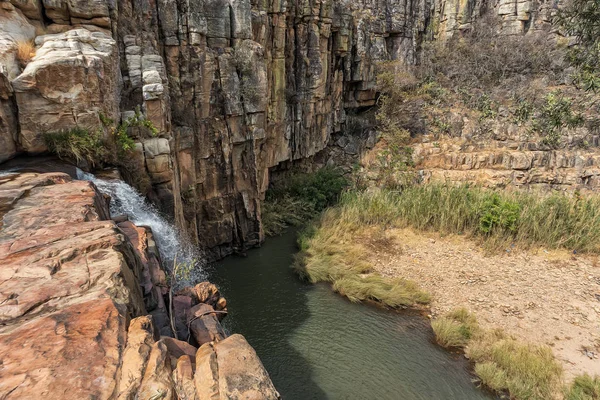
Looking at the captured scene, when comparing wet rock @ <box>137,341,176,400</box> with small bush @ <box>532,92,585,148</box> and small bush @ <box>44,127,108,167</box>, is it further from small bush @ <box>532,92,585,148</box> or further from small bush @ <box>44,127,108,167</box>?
small bush @ <box>532,92,585,148</box>

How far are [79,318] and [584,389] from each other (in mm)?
9307

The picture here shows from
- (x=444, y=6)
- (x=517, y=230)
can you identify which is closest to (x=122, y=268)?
(x=517, y=230)

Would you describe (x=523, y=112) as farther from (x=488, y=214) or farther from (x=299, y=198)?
(x=299, y=198)

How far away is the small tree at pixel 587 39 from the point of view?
7383 mm

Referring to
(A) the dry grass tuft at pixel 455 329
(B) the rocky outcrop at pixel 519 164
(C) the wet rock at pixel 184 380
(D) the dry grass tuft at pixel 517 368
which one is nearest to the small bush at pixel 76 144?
(C) the wet rock at pixel 184 380

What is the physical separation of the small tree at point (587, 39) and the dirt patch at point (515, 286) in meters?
6.12

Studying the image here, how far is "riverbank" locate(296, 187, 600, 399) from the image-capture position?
358 inches

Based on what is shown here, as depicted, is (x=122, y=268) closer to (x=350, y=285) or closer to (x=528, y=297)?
(x=350, y=285)

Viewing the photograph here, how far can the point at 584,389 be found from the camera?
7.38 metres

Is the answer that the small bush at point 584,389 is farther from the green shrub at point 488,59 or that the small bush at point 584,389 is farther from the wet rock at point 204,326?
the green shrub at point 488,59

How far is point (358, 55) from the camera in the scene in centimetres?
2186

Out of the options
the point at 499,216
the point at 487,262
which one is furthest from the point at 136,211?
the point at 499,216

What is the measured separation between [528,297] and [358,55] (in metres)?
16.5

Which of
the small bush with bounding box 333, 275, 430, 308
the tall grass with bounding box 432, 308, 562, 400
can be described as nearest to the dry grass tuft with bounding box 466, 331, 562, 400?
the tall grass with bounding box 432, 308, 562, 400
